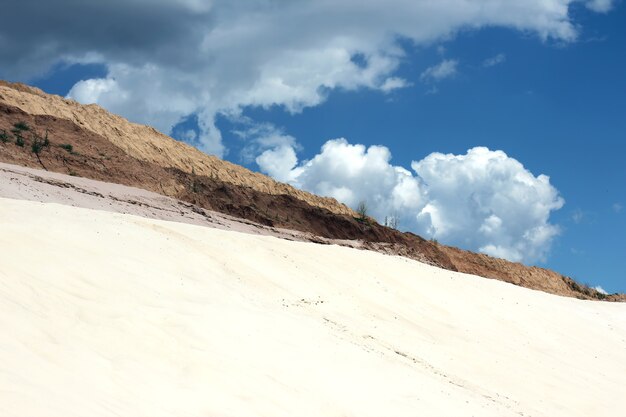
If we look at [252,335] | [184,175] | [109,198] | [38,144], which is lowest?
[252,335]

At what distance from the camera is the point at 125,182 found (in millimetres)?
28859

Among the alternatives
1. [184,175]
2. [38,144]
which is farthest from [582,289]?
[38,144]

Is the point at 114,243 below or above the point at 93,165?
below

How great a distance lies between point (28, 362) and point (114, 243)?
6.37m

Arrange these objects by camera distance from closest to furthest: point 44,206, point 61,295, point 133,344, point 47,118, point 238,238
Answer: point 133,344, point 61,295, point 44,206, point 238,238, point 47,118

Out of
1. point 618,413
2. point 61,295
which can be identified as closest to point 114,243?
point 61,295

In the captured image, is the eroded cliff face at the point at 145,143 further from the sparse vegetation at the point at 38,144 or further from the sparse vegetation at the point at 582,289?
the sparse vegetation at the point at 582,289

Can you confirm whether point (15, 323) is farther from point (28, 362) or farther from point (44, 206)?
point (44, 206)

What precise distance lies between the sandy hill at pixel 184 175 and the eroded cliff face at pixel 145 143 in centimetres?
5

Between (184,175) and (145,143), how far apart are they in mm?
3721

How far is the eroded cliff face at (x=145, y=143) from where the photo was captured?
33219 mm

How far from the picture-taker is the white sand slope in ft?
24.6

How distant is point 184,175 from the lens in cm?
3306

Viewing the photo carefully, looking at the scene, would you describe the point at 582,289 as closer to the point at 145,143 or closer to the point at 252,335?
the point at 145,143
